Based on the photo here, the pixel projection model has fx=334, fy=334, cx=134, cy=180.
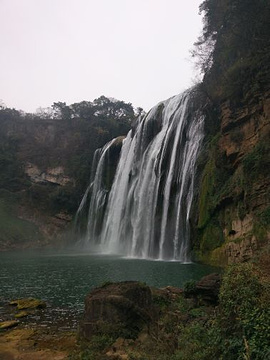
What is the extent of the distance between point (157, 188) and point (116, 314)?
24.4 meters

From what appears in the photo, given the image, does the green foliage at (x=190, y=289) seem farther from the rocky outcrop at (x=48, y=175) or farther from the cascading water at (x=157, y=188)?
the rocky outcrop at (x=48, y=175)

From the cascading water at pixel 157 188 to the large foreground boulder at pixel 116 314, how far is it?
17550 millimetres

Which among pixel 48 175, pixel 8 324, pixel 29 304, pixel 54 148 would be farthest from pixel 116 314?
pixel 54 148

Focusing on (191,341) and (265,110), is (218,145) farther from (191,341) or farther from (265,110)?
(191,341)

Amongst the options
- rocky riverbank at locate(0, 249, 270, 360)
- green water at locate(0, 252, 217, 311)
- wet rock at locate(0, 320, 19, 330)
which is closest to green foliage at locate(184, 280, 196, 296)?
rocky riverbank at locate(0, 249, 270, 360)

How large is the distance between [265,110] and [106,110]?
54.4m

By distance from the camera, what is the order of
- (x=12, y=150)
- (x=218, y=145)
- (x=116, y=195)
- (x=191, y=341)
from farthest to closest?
(x=12, y=150) → (x=116, y=195) → (x=218, y=145) → (x=191, y=341)

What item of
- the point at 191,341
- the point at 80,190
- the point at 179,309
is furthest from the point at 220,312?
the point at 80,190

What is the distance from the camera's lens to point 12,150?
61625 mm

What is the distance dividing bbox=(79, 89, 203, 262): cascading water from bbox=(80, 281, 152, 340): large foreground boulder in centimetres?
1755

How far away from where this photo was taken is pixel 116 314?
766 cm

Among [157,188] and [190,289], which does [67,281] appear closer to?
[190,289]

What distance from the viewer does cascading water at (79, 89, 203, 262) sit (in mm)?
28125

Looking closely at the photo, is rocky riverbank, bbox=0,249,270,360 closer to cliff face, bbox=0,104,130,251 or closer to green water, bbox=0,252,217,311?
green water, bbox=0,252,217,311
